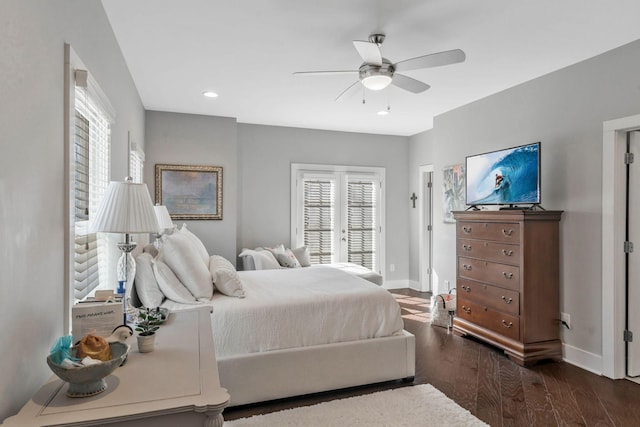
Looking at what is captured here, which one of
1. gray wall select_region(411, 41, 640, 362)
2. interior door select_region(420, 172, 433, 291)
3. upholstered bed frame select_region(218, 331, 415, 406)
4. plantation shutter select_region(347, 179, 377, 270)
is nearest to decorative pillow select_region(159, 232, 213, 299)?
upholstered bed frame select_region(218, 331, 415, 406)

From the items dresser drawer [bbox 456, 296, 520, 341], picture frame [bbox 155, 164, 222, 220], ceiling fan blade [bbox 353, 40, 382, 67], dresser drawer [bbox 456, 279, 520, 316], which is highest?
ceiling fan blade [bbox 353, 40, 382, 67]

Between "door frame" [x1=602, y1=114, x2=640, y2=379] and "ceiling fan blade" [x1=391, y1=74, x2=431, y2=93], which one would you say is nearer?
"ceiling fan blade" [x1=391, y1=74, x2=431, y2=93]

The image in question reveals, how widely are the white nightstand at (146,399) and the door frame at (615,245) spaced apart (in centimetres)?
318

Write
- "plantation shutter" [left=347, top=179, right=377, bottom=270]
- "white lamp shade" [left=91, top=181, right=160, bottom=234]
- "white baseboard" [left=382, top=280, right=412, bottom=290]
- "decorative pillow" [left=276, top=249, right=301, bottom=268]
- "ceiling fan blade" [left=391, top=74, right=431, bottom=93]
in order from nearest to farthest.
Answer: "white lamp shade" [left=91, top=181, right=160, bottom=234], "ceiling fan blade" [left=391, top=74, right=431, bottom=93], "decorative pillow" [left=276, top=249, right=301, bottom=268], "plantation shutter" [left=347, top=179, right=377, bottom=270], "white baseboard" [left=382, top=280, right=412, bottom=290]

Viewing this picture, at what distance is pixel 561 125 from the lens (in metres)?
3.43

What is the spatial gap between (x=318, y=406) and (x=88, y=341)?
1818 mm

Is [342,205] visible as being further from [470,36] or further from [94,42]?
[94,42]

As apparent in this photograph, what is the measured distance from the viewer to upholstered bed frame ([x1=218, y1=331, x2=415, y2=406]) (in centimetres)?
250

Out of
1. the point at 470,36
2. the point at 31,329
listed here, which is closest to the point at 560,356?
the point at 470,36

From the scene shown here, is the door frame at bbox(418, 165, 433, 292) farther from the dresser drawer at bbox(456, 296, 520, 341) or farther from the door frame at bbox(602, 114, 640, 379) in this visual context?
the door frame at bbox(602, 114, 640, 379)

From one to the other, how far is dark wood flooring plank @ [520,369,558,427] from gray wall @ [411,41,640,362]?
0.61 meters

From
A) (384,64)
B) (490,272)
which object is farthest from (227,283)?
(490,272)

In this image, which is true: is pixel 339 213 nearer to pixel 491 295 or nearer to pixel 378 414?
pixel 491 295

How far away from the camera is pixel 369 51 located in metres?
2.44
